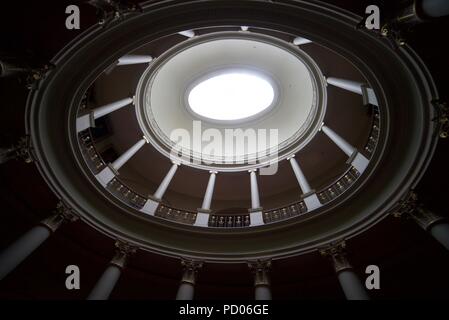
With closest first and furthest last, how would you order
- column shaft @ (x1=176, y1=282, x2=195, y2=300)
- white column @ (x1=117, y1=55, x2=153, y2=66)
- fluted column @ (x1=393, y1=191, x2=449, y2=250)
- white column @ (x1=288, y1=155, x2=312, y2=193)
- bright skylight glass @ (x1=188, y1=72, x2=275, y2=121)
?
fluted column @ (x1=393, y1=191, x2=449, y2=250)
column shaft @ (x1=176, y1=282, x2=195, y2=300)
white column @ (x1=117, y1=55, x2=153, y2=66)
white column @ (x1=288, y1=155, x2=312, y2=193)
bright skylight glass @ (x1=188, y1=72, x2=275, y2=121)

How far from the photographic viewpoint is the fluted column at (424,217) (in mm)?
10617

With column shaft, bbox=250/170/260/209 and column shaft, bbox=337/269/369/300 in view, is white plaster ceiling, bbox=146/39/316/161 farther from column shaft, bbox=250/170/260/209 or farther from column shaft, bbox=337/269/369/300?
column shaft, bbox=337/269/369/300

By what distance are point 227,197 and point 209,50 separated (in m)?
8.57

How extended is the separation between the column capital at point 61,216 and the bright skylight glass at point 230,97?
10.9 metres

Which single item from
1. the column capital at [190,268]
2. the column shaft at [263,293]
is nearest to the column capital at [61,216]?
the column capital at [190,268]

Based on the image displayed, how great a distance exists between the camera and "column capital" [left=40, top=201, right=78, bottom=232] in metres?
12.4

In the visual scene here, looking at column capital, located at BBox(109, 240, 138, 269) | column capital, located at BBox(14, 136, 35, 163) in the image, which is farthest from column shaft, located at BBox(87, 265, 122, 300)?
column capital, located at BBox(14, 136, 35, 163)

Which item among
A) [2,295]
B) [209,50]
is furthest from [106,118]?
[2,295]

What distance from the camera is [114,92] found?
725 inches

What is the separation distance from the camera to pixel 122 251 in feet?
43.1

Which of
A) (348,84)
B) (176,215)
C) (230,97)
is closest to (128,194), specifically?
(176,215)

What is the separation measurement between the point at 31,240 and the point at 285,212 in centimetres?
968

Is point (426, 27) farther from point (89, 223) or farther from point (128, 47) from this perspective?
point (89, 223)

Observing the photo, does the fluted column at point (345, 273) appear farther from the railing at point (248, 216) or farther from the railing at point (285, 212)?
the railing at point (285, 212)
